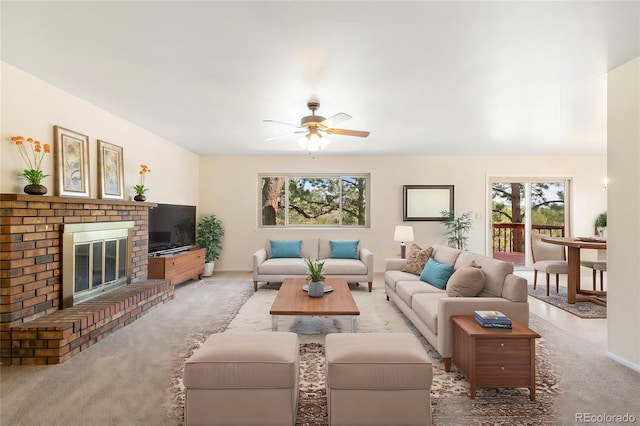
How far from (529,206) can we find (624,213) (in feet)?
14.7

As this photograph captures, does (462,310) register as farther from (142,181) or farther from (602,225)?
(602,225)

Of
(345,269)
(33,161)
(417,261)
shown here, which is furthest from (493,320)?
(33,161)

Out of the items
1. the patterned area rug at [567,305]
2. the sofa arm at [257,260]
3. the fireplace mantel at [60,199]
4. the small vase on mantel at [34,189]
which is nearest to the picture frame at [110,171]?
the fireplace mantel at [60,199]

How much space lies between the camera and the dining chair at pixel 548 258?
4.68m

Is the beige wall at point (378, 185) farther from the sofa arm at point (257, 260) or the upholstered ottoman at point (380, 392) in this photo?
the upholstered ottoman at point (380, 392)

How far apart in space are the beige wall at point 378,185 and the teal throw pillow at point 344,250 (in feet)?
3.28

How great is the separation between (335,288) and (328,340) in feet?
5.30

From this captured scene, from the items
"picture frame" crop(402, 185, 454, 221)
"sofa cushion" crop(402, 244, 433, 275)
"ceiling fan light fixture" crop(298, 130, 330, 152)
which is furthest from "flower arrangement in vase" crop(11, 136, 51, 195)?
"picture frame" crop(402, 185, 454, 221)

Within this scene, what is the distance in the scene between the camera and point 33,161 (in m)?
2.91

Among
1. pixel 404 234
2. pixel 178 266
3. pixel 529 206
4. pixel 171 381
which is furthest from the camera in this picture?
pixel 529 206

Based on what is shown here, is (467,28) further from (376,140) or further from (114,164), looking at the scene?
(114,164)

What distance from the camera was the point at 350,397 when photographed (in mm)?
1808

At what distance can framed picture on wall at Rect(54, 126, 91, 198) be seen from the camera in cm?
316

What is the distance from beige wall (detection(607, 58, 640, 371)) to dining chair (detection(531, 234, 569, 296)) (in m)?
2.08
